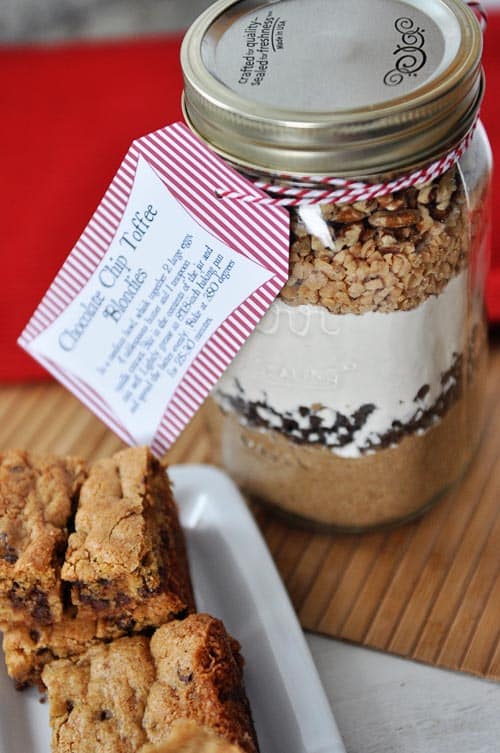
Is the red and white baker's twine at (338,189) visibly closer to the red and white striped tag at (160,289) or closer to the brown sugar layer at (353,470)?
the red and white striped tag at (160,289)

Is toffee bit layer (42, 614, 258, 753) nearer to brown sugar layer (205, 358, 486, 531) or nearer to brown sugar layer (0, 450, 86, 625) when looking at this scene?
brown sugar layer (0, 450, 86, 625)

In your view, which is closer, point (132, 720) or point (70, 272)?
point (132, 720)

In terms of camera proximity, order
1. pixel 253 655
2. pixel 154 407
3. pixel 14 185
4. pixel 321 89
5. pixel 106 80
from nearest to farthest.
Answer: pixel 321 89 < pixel 253 655 < pixel 154 407 < pixel 14 185 < pixel 106 80

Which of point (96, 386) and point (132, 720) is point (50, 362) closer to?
point (96, 386)

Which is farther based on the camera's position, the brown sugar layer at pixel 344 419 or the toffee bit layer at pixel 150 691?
the brown sugar layer at pixel 344 419

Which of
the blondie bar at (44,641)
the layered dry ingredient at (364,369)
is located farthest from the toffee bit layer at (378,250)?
the blondie bar at (44,641)

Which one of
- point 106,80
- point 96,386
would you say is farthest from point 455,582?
point 106,80

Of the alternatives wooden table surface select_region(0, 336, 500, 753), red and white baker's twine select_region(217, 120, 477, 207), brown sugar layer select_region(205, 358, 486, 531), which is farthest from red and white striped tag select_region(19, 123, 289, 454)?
wooden table surface select_region(0, 336, 500, 753)
